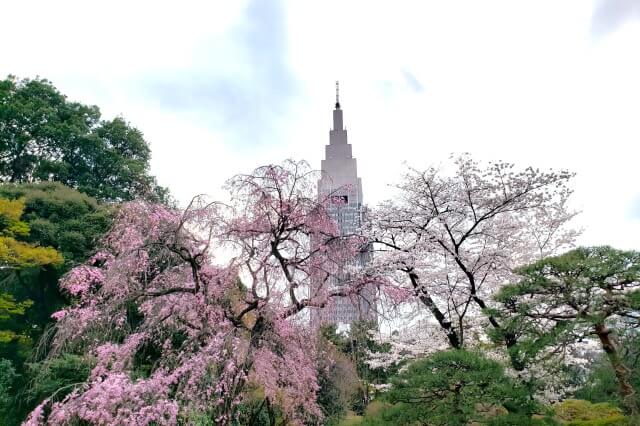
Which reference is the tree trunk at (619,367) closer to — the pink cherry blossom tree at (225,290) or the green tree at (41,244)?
the pink cherry blossom tree at (225,290)

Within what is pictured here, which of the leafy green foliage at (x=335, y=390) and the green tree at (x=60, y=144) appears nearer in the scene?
the leafy green foliage at (x=335, y=390)

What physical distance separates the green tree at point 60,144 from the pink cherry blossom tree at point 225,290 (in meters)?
11.2

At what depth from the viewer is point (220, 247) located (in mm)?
5434

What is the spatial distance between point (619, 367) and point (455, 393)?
1.77 metres

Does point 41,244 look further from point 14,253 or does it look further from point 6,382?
point 6,382

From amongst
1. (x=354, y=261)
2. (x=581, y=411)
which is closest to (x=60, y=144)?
(x=354, y=261)

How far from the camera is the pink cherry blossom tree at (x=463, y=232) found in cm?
660

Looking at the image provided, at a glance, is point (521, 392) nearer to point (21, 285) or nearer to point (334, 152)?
point (21, 285)

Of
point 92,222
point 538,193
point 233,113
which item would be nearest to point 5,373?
point 92,222

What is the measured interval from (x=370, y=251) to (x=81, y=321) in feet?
13.9

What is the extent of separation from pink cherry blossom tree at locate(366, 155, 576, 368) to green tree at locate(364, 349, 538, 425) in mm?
2190

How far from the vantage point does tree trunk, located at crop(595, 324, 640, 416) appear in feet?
14.0

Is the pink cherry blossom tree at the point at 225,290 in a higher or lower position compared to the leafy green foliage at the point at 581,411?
higher

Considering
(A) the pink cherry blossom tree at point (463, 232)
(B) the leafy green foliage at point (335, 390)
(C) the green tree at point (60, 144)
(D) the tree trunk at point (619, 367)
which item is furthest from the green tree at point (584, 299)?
(C) the green tree at point (60, 144)
